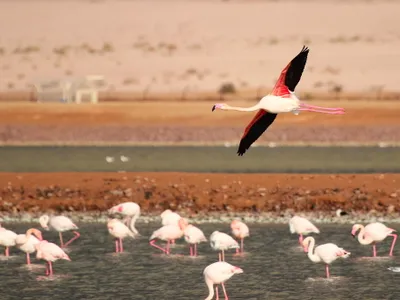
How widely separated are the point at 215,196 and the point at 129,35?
234ft

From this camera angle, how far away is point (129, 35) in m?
99.4

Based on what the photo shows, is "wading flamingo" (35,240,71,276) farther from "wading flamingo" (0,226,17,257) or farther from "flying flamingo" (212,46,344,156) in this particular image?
"flying flamingo" (212,46,344,156)

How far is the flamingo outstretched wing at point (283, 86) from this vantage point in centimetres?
1667

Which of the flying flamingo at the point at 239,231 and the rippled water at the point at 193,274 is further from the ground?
the flying flamingo at the point at 239,231

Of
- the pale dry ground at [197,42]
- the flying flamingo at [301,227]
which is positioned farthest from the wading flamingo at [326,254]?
the pale dry ground at [197,42]

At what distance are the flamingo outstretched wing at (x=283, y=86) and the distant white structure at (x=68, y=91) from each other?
4336 cm

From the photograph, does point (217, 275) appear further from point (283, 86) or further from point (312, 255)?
point (283, 86)

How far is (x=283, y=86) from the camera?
1698 cm

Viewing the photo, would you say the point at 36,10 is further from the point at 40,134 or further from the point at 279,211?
the point at 279,211

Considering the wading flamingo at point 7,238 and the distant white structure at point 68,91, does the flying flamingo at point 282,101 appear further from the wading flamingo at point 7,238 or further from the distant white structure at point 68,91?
the distant white structure at point 68,91

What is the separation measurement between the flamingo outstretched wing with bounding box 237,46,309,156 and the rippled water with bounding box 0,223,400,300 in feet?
8.46

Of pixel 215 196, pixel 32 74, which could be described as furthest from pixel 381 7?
pixel 215 196

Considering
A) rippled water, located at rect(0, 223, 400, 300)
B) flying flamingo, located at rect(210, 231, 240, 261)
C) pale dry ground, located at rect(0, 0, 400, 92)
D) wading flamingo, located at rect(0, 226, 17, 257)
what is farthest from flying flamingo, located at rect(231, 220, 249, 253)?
pale dry ground, located at rect(0, 0, 400, 92)

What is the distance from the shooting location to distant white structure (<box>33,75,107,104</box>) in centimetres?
6241
